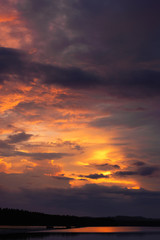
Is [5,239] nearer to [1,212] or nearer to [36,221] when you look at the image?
[1,212]

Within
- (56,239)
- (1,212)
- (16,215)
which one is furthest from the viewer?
(16,215)

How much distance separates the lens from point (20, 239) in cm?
7606

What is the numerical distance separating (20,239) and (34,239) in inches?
156

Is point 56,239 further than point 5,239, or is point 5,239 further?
point 56,239

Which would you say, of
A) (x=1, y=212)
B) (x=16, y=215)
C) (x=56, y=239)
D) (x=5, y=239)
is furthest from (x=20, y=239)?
(x=16, y=215)

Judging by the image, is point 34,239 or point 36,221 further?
point 36,221

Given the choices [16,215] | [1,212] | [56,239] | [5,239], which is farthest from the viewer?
[16,215]

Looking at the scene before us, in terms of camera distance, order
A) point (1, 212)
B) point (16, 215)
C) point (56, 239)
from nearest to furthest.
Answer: point (56, 239)
point (1, 212)
point (16, 215)

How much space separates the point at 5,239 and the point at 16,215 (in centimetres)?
11403

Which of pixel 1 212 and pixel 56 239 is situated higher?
pixel 1 212

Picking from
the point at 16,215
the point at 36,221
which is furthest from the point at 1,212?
the point at 36,221

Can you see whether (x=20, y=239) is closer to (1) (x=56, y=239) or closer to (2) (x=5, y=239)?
(2) (x=5, y=239)

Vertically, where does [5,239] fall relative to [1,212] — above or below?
below

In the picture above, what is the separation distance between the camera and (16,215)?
183 metres
